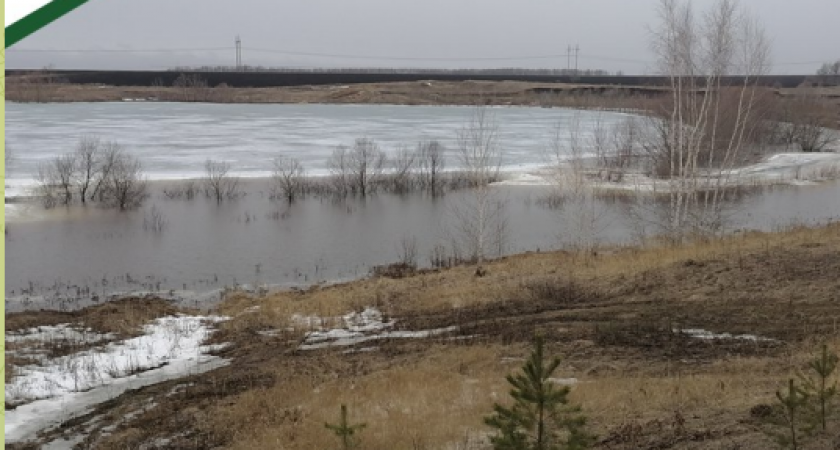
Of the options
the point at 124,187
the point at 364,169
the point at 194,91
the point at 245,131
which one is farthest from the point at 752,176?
the point at 194,91

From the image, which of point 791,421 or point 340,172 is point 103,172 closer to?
point 340,172

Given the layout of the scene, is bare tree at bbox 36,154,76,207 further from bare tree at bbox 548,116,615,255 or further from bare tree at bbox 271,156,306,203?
bare tree at bbox 548,116,615,255

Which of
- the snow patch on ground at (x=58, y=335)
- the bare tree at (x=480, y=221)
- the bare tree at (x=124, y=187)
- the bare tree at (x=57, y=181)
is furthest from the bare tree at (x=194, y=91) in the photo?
→ the snow patch on ground at (x=58, y=335)

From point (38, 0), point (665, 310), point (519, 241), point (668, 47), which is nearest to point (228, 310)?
point (665, 310)

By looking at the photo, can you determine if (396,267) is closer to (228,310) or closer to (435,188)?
(228,310)

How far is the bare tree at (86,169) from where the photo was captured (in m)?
28.7

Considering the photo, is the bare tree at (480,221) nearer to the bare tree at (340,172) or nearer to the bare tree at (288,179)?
the bare tree at (340,172)

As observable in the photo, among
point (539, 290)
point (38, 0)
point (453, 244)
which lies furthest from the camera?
point (453, 244)

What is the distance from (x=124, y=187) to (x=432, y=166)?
40.8ft

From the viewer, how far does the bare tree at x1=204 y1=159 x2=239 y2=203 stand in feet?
94.5

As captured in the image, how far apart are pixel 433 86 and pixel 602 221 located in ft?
218

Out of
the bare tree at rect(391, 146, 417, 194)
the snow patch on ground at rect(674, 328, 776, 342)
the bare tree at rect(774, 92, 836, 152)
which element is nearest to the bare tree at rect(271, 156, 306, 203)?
the bare tree at rect(391, 146, 417, 194)

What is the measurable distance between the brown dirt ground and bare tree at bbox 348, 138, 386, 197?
15.4 m

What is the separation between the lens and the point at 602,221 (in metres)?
25.2
